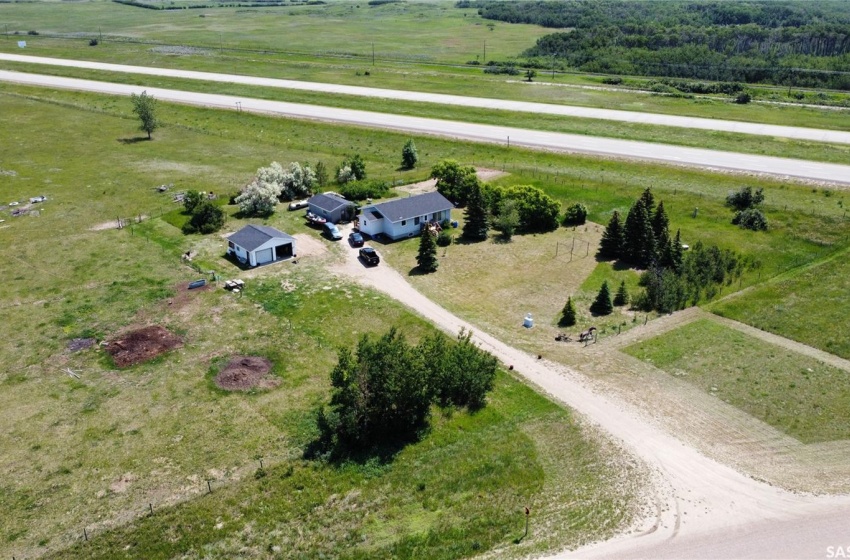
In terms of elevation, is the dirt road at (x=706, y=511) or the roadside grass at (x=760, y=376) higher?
the roadside grass at (x=760, y=376)

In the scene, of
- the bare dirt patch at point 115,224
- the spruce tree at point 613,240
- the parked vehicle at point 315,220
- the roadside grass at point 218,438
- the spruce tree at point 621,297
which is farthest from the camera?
the parked vehicle at point 315,220

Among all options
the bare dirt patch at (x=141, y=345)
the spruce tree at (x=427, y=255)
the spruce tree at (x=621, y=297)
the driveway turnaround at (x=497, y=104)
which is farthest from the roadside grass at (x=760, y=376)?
the driveway turnaround at (x=497, y=104)

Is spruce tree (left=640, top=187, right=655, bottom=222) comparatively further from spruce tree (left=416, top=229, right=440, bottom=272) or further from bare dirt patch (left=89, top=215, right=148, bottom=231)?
bare dirt patch (left=89, top=215, right=148, bottom=231)

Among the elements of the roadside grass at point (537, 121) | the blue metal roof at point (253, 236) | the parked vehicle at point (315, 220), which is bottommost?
the parked vehicle at point (315, 220)

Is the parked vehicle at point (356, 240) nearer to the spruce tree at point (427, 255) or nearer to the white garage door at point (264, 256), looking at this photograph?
the spruce tree at point (427, 255)

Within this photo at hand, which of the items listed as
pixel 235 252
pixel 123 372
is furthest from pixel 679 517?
pixel 235 252

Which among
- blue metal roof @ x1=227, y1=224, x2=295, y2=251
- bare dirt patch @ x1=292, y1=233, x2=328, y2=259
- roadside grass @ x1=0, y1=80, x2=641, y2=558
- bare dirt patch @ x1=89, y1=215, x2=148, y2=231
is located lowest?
roadside grass @ x1=0, y1=80, x2=641, y2=558

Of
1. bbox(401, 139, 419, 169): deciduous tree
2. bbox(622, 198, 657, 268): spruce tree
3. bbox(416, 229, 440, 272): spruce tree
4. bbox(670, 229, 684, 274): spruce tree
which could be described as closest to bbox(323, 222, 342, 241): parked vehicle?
bbox(416, 229, 440, 272): spruce tree
